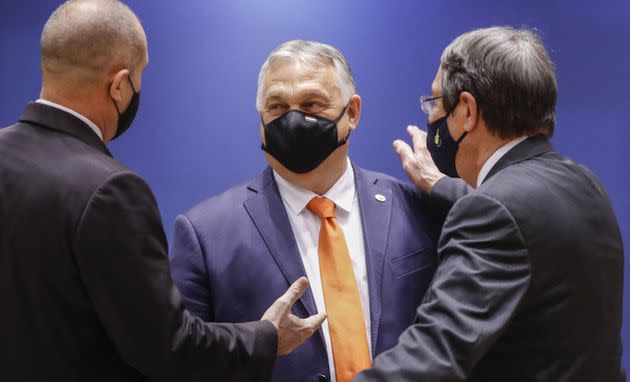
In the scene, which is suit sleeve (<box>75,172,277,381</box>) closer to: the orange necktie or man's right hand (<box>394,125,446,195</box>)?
the orange necktie

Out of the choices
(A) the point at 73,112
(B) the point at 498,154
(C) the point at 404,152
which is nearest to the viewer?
(A) the point at 73,112

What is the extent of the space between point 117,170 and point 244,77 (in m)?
1.54

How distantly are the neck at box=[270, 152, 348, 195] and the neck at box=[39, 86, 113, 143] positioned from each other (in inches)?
27.4

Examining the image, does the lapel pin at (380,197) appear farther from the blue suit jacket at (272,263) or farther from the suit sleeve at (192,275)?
the suit sleeve at (192,275)

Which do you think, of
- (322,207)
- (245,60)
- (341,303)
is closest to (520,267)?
(341,303)

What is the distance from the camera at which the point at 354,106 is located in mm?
2275

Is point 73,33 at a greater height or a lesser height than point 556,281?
greater

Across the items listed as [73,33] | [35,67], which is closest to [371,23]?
[35,67]

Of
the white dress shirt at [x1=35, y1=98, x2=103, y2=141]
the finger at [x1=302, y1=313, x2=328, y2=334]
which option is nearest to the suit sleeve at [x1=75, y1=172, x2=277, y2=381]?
the white dress shirt at [x1=35, y1=98, x2=103, y2=141]

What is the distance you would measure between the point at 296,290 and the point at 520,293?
61 cm

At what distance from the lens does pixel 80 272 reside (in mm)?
1438

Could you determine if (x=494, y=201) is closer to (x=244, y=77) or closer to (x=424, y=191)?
(x=424, y=191)

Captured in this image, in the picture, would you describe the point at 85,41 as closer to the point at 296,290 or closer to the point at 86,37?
the point at 86,37

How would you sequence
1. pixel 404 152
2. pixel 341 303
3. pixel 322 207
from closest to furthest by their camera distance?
pixel 341 303 < pixel 322 207 < pixel 404 152
